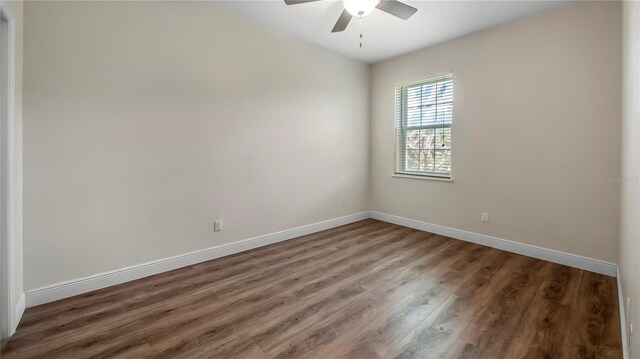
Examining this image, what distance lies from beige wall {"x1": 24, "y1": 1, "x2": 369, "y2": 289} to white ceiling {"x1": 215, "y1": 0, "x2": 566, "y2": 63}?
0.82ft

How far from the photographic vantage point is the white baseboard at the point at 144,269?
2186mm

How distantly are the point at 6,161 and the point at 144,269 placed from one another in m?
1.37

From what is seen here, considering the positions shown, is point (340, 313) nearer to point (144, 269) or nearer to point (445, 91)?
point (144, 269)

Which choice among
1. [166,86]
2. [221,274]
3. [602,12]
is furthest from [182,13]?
[602,12]

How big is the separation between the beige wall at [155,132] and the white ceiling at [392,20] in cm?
25

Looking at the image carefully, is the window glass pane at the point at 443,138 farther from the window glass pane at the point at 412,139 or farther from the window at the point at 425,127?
the window glass pane at the point at 412,139

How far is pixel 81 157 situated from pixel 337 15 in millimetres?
2844

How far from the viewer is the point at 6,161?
5.59 ft

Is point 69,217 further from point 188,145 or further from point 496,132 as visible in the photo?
point 496,132

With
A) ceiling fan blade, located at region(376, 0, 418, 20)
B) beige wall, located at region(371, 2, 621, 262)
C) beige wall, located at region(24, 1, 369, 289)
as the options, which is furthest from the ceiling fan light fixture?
beige wall, located at region(371, 2, 621, 262)

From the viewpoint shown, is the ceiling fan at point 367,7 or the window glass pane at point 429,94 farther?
the window glass pane at point 429,94

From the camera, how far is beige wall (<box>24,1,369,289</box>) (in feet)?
7.11

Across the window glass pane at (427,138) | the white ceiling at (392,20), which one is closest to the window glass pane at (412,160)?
the window glass pane at (427,138)

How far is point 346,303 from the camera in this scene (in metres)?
2.18
